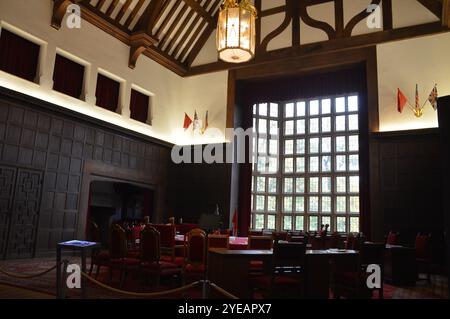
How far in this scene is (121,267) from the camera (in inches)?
216

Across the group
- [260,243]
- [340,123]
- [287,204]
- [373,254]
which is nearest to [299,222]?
[287,204]

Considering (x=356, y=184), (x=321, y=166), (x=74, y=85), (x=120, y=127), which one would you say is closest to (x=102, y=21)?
(x=74, y=85)

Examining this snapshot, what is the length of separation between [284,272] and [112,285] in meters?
2.63

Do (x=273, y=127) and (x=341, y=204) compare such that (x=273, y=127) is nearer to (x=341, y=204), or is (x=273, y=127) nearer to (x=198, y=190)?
(x=341, y=204)

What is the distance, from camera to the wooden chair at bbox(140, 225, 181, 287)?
5.22 m

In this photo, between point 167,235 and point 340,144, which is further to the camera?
point 340,144

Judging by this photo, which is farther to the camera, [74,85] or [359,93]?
[359,93]

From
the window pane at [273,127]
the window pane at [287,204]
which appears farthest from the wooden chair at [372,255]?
the window pane at [273,127]

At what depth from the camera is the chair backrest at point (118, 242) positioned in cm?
559

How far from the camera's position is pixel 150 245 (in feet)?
17.3

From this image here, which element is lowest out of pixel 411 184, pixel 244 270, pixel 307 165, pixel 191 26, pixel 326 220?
pixel 244 270

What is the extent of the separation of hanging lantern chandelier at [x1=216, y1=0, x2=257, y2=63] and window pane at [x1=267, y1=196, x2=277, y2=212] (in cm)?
896

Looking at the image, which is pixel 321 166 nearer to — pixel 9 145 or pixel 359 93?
pixel 359 93

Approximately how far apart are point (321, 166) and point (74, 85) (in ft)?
28.3
